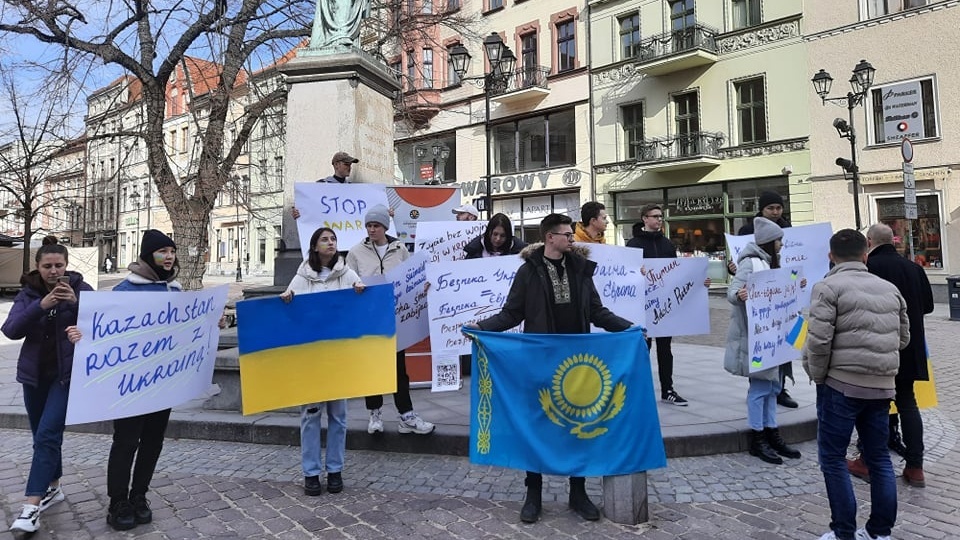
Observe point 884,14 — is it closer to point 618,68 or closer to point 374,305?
point 618,68

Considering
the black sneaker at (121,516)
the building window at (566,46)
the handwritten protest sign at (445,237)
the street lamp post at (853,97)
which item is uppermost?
the building window at (566,46)

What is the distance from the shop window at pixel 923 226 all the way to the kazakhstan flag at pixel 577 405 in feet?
63.8

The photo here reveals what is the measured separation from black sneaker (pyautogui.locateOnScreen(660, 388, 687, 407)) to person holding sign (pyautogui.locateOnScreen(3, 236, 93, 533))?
17.1ft

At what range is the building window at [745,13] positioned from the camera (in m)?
22.4

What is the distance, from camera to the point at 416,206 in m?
7.92

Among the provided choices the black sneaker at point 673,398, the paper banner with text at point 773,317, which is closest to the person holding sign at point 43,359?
the paper banner with text at point 773,317

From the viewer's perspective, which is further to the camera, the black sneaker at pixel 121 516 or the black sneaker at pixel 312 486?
the black sneaker at pixel 312 486

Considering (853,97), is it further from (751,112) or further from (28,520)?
(28,520)

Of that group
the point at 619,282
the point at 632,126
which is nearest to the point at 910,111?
the point at 632,126

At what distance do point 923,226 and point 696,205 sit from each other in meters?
7.29

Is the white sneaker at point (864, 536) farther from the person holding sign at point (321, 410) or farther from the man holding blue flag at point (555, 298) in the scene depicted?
the person holding sign at point (321, 410)

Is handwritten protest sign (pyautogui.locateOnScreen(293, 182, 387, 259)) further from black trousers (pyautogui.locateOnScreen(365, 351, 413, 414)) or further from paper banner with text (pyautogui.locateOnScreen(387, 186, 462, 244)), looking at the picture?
black trousers (pyautogui.locateOnScreen(365, 351, 413, 414))

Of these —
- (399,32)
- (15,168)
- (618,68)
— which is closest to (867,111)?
(618,68)

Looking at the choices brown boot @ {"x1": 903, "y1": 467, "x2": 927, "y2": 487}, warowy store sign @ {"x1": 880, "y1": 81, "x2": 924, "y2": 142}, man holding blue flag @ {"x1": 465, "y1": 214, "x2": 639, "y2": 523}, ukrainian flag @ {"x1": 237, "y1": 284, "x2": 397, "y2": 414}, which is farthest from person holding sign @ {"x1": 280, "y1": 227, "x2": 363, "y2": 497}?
warowy store sign @ {"x1": 880, "y1": 81, "x2": 924, "y2": 142}
